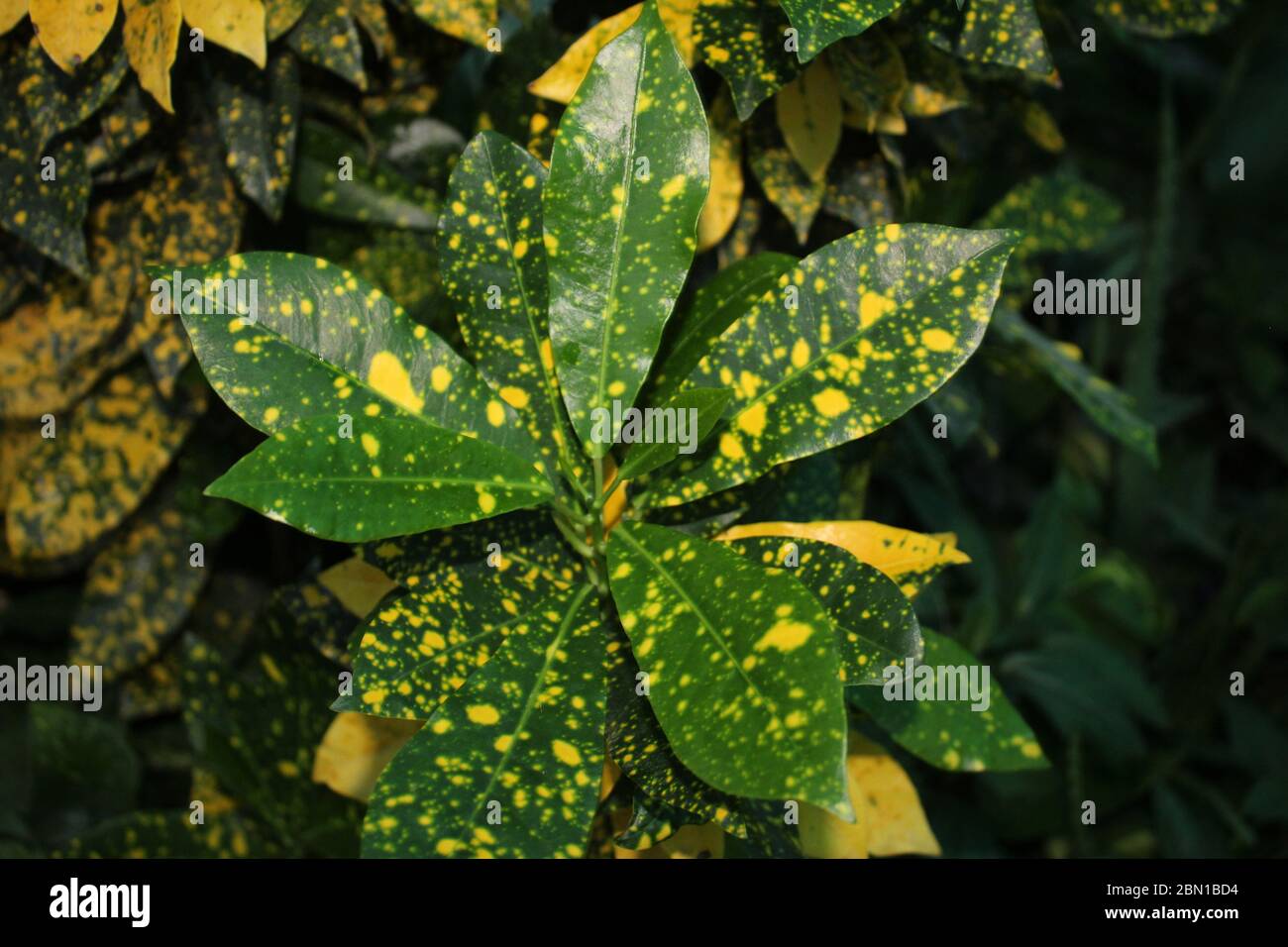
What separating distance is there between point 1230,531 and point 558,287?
1.54m

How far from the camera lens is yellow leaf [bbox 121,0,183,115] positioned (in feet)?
2.82

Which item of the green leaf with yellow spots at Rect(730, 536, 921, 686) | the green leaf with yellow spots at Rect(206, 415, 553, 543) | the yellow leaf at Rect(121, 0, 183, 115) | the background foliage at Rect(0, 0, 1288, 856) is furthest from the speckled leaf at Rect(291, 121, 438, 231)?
the green leaf with yellow spots at Rect(730, 536, 921, 686)

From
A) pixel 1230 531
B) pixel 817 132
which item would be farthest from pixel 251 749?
pixel 1230 531

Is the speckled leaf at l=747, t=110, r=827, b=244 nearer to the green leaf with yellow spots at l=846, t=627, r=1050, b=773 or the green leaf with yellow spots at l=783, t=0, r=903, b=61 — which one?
the green leaf with yellow spots at l=783, t=0, r=903, b=61

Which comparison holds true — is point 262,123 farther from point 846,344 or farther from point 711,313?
point 846,344

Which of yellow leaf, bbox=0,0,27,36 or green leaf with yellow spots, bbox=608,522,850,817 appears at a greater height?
yellow leaf, bbox=0,0,27,36

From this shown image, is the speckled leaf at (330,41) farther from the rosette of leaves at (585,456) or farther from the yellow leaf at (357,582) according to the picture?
the yellow leaf at (357,582)

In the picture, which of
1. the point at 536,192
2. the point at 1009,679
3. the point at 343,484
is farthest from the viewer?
the point at 1009,679

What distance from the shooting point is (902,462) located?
137 cm

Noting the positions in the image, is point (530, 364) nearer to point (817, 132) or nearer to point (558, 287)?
point (558, 287)

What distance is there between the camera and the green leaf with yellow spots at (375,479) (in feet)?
2.13

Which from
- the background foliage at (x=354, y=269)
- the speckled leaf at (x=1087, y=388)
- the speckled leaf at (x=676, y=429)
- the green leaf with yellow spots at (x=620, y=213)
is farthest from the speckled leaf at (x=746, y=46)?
the speckled leaf at (x=1087, y=388)

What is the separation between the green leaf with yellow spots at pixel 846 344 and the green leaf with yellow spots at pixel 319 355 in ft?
0.51

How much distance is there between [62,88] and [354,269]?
0.87 ft
